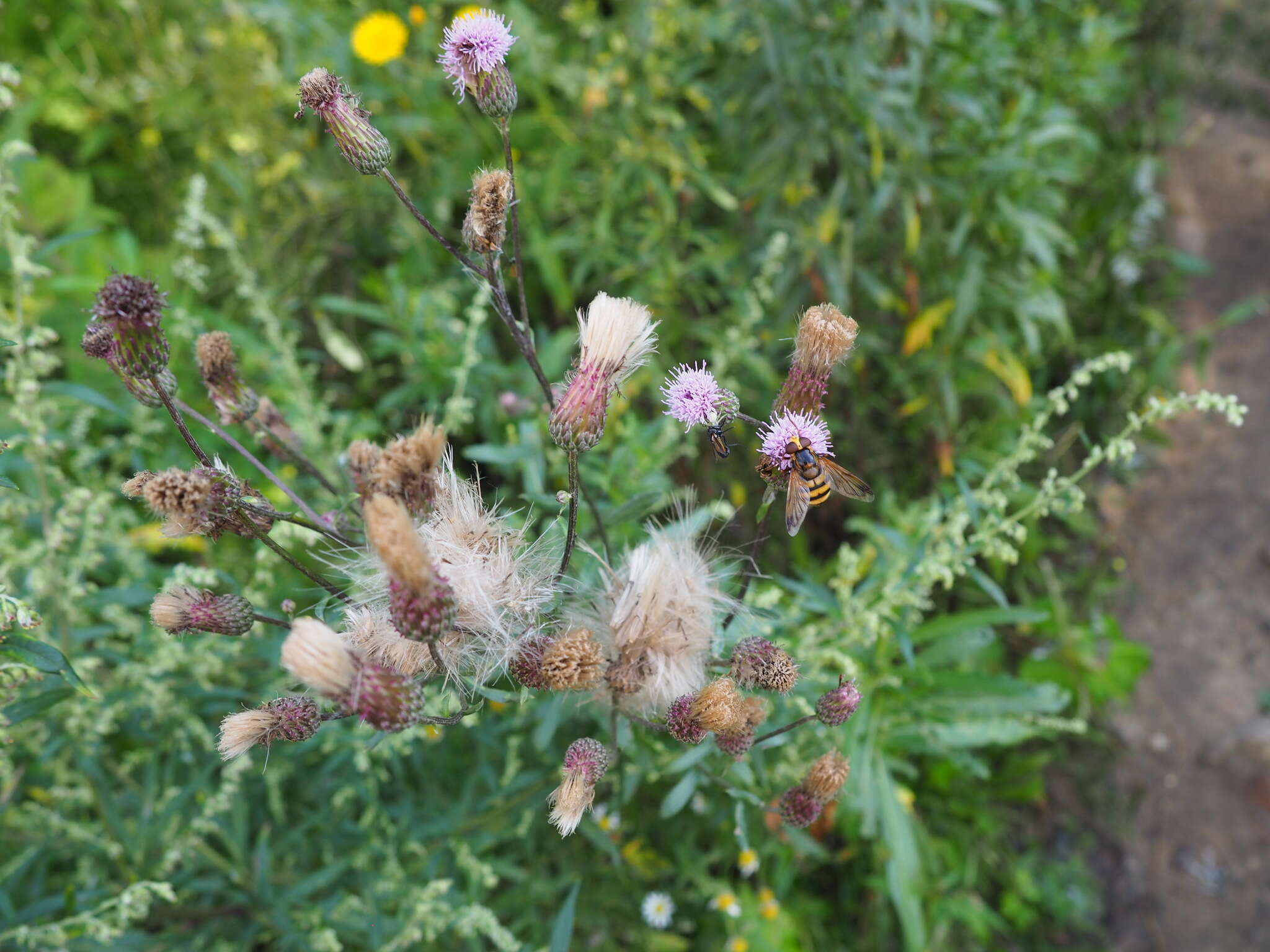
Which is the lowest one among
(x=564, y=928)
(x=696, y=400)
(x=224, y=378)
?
(x=564, y=928)

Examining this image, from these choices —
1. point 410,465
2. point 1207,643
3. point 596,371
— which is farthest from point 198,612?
point 1207,643

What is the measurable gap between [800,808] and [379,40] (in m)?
2.78

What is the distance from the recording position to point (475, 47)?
4.33 feet

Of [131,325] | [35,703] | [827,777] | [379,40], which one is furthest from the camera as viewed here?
[379,40]

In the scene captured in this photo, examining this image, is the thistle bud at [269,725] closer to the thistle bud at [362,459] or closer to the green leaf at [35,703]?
the thistle bud at [362,459]

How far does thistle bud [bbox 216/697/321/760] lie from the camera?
47.4 inches

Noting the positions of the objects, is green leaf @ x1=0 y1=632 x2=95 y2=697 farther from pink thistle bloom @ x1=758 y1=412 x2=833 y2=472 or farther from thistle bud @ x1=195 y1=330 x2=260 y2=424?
pink thistle bloom @ x1=758 y1=412 x2=833 y2=472

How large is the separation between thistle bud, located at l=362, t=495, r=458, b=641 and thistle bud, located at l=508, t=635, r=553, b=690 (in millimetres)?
177

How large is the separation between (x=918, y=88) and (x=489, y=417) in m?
1.69

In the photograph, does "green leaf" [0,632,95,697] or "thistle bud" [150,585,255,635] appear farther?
"green leaf" [0,632,95,697]

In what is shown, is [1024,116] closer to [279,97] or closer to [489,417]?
[489,417]

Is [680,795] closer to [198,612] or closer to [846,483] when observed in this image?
[846,483]

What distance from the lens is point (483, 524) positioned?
1.43 m

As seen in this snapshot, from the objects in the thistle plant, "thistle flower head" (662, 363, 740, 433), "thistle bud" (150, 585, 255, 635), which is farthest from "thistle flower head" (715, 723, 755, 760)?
"thistle bud" (150, 585, 255, 635)
